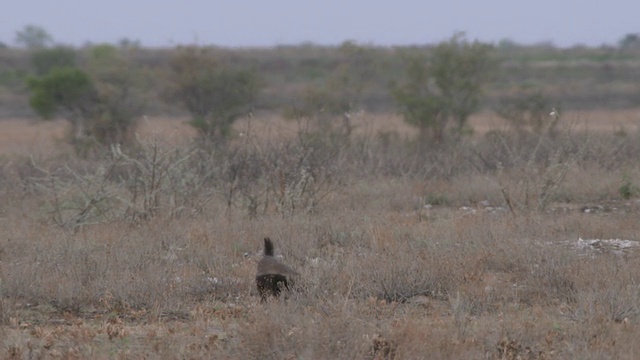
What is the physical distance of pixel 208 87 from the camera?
21.4m

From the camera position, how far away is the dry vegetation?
5070 millimetres

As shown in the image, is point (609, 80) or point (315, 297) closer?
point (315, 297)

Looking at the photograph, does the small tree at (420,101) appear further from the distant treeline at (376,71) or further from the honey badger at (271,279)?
the honey badger at (271,279)

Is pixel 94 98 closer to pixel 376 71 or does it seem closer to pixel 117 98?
pixel 117 98

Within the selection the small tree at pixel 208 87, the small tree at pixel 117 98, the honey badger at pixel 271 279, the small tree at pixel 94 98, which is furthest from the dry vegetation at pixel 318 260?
the small tree at pixel 208 87

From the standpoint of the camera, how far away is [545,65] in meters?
52.1

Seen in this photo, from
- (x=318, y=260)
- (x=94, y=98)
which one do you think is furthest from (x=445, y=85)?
(x=318, y=260)

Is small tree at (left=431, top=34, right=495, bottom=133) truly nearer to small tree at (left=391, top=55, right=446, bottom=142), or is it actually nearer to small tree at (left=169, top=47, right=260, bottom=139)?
small tree at (left=391, top=55, right=446, bottom=142)

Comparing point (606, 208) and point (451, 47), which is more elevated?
point (451, 47)

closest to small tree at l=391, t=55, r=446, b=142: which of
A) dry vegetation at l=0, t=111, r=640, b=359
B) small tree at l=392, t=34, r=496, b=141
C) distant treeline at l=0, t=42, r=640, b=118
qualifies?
small tree at l=392, t=34, r=496, b=141

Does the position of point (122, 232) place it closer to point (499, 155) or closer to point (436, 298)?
point (436, 298)

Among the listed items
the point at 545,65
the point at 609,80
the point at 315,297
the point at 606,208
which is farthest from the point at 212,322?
the point at 545,65

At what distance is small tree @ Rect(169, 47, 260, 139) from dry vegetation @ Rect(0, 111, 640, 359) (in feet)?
26.1

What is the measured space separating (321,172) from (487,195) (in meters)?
2.20
